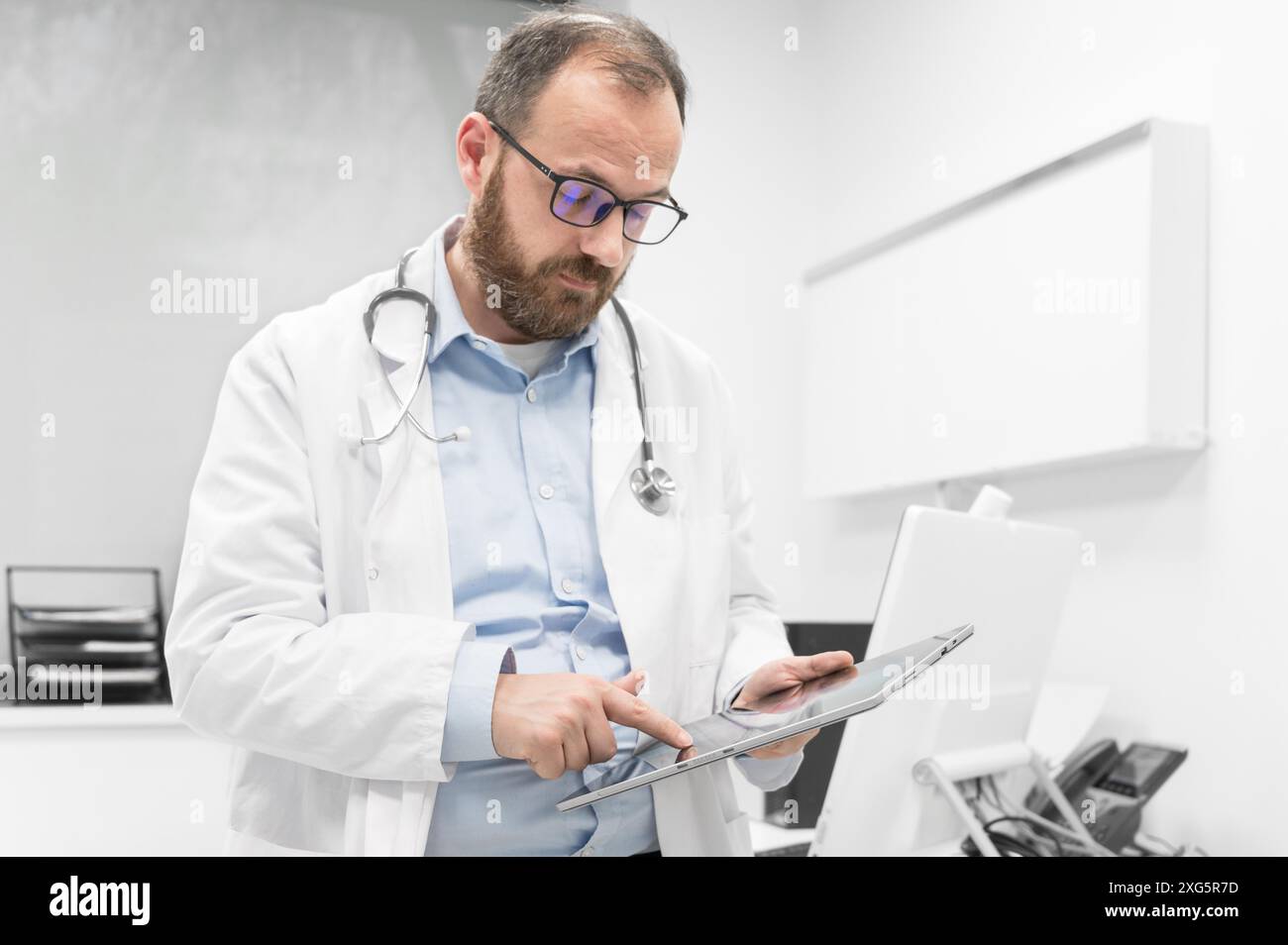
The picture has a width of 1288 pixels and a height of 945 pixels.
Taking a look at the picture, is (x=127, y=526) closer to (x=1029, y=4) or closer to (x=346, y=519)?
(x=346, y=519)

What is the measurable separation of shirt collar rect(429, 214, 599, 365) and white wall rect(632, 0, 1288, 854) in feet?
4.03

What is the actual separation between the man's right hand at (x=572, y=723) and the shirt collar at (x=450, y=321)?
0.42 meters

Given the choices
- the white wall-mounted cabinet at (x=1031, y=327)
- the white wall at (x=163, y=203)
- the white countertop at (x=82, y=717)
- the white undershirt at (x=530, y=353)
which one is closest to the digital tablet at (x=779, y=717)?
the white undershirt at (x=530, y=353)

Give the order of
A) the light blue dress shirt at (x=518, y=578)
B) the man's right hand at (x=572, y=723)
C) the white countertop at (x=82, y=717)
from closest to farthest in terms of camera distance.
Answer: the man's right hand at (x=572, y=723), the light blue dress shirt at (x=518, y=578), the white countertop at (x=82, y=717)

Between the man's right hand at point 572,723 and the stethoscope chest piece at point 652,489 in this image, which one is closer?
the man's right hand at point 572,723

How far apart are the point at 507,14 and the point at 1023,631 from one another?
8.59 ft

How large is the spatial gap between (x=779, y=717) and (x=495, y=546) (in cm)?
36

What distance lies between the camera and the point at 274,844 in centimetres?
103

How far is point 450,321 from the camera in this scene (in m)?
1.20

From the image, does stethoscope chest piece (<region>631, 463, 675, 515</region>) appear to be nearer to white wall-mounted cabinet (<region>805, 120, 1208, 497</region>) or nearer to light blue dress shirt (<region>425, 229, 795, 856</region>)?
light blue dress shirt (<region>425, 229, 795, 856</region>)

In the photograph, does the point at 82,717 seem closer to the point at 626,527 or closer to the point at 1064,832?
the point at 626,527

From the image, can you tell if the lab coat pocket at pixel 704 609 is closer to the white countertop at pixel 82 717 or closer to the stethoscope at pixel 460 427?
the stethoscope at pixel 460 427

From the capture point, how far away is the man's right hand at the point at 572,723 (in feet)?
2.88

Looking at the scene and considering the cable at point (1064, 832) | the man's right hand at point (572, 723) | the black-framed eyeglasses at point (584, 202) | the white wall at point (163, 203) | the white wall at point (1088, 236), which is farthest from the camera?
the white wall at point (163, 203)
